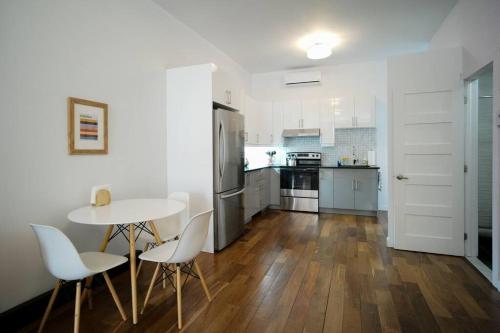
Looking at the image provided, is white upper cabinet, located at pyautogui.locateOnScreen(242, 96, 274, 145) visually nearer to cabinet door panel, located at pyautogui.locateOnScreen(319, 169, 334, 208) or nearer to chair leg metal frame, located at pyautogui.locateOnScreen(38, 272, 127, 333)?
cabinet door panel, located at pyautogui.locateOnScreen(319, 169, 334, 208)

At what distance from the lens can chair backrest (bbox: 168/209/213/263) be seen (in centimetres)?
182

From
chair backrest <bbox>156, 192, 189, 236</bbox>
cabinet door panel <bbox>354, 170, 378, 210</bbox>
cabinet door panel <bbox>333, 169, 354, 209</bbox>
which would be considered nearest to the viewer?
chair backrest <bbox>156, 192, 189, 236</bbox>

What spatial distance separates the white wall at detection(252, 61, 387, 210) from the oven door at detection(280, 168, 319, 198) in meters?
1.33

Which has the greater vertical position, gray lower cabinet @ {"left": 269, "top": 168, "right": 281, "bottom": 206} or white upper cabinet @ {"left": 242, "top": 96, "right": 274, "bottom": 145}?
white upper cabinet @ {"left": 242, "top": 96, "right": 274, "bottom": 145}

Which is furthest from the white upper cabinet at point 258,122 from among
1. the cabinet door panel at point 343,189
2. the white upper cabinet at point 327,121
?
the cabinet door panel at point 343,189

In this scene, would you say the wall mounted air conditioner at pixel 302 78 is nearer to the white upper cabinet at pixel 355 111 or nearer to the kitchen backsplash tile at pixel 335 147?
the white upper cabinet at pixel 355 111

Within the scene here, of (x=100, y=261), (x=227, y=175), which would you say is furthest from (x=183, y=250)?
(x=227, y=175)

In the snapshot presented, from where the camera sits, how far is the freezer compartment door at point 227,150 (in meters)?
3.22

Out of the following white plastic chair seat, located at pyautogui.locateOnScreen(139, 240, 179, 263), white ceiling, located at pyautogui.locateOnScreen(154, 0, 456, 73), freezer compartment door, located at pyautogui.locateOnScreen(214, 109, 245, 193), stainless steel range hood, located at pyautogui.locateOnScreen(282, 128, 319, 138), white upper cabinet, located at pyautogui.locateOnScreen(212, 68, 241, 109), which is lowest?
white plastic chair seat, located at pyautogui.locateOnScreen(139, 240, 179, 263)

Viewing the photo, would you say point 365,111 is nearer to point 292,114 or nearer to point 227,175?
point 292,114

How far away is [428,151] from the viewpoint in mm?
3127

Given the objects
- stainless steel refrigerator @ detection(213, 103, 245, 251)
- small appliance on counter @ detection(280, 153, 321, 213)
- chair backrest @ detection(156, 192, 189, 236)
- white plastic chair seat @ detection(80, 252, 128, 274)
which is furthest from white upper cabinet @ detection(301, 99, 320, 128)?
white plastic chair seat @ detection(80, 252, 128, 274)

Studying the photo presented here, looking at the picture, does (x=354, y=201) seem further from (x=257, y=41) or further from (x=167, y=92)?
(x=167, y=92)

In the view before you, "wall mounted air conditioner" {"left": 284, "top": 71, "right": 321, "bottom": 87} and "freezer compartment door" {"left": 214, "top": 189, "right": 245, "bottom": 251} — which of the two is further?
"wall mounted air conditioner" {"left": 284, "top": 71, "right": 321, "bottom": 87}
